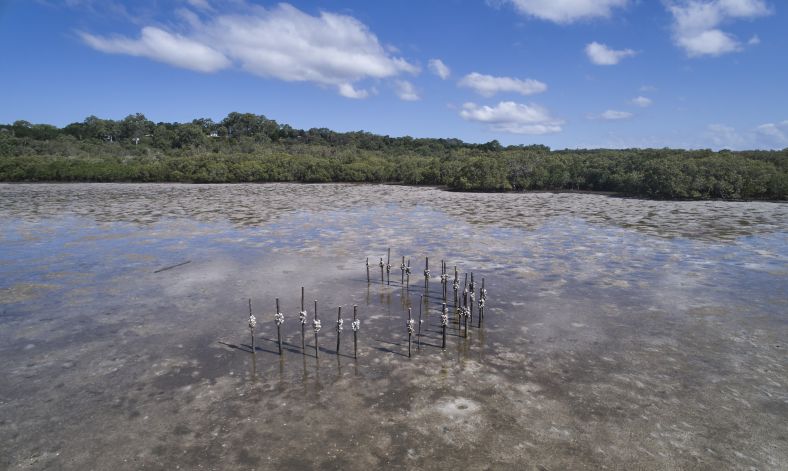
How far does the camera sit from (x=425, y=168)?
203 feet

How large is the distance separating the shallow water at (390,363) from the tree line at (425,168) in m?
27.8

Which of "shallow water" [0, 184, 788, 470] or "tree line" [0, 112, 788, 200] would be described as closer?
"shallow water" [0, 184, 788, 470]

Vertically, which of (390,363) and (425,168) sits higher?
(425,168)

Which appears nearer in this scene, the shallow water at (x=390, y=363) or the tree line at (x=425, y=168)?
the shallow water at (x=390, y=363)

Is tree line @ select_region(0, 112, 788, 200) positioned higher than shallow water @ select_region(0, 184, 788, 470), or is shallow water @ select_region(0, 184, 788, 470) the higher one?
tree line @ select_region(0, 112, 788, 200)

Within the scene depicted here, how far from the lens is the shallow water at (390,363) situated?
5.77 m

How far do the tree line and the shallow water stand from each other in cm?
2780

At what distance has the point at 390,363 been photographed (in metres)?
8.02

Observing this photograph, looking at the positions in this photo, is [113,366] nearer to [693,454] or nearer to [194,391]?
[194,391]

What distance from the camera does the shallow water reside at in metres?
5.77

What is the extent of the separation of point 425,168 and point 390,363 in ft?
181

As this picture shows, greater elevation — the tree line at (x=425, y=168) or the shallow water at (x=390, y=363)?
the tree line at (x=425, y=168)

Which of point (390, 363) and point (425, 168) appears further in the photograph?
point (425, 168)

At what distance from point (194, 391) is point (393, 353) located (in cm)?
341
